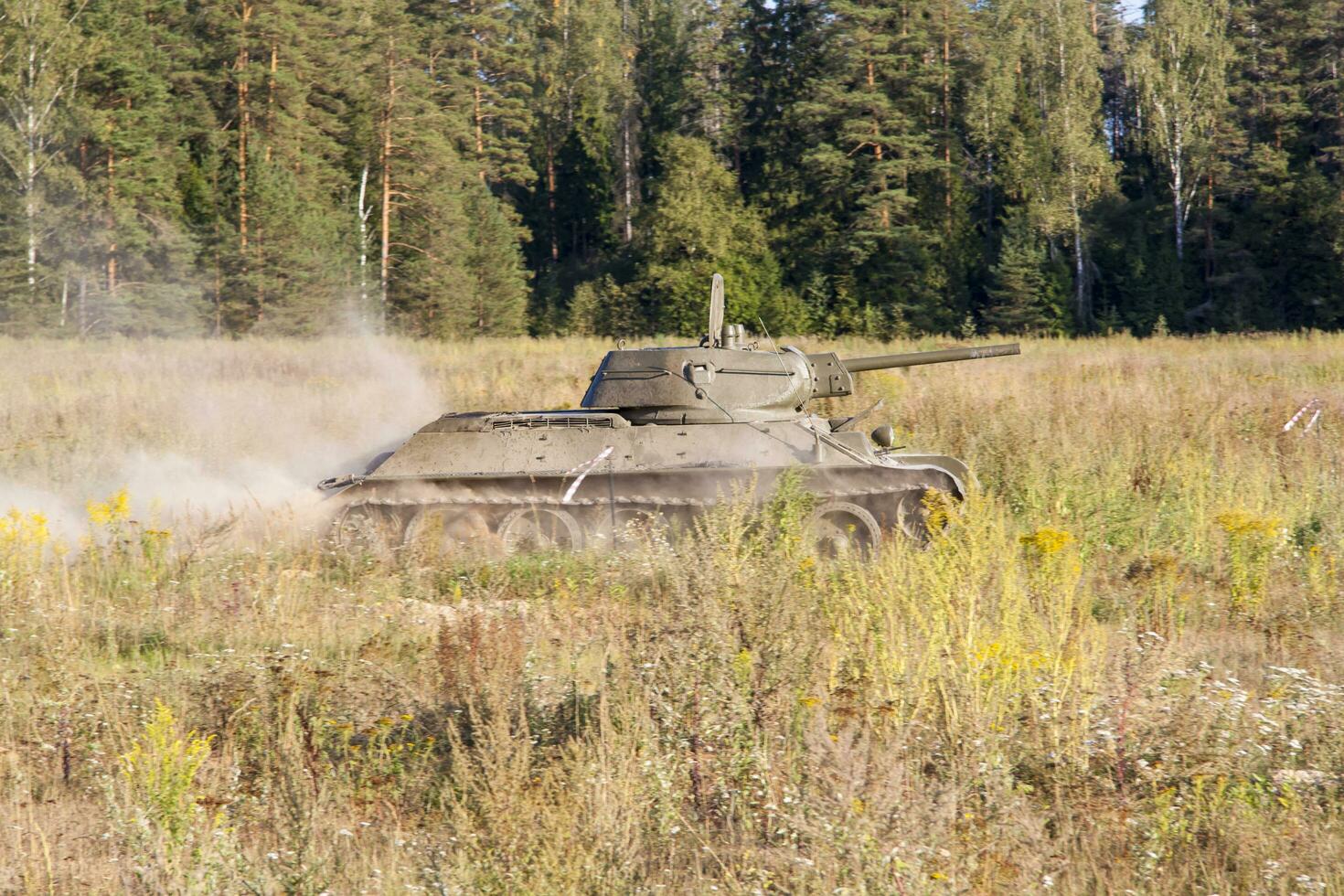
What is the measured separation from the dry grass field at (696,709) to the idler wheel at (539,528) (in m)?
0.85

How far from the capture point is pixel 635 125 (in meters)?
55.0

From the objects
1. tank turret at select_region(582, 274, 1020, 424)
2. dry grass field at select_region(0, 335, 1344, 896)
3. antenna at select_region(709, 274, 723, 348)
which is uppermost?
antenna at select_region(709, 274, 723, 348)

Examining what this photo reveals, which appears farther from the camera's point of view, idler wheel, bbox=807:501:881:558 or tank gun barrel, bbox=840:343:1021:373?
tank gun barrel, bbox=840:343:1021:373

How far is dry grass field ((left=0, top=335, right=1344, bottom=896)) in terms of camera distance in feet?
14.2

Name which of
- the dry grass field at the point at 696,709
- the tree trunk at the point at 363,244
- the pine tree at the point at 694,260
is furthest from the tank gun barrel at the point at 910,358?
the pine tree at the point at 694,260

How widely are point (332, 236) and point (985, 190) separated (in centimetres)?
2311

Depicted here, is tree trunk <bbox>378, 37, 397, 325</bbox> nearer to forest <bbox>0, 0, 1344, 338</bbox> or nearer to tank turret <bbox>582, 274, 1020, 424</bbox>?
forest <bbox>0, 0, 1344, 338</bbox>

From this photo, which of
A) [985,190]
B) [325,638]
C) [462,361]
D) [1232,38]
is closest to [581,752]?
[325,638]

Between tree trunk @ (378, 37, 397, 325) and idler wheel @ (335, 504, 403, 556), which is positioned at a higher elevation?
tree trunk @ (378, 37, 397, 325)

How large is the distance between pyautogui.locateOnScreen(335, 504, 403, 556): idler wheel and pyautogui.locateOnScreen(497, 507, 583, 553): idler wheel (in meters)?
0.80

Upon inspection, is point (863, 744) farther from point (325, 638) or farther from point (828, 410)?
point (828, 410)

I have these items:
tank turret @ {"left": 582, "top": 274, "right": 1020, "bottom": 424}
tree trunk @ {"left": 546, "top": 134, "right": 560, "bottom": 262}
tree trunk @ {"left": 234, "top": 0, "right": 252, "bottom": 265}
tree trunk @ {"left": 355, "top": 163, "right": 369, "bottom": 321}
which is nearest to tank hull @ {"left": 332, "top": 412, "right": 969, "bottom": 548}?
tank turret @ {"left": 582, "top": 274, "right": 1020, "bottom": 424}

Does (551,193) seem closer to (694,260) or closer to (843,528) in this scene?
(694,260)

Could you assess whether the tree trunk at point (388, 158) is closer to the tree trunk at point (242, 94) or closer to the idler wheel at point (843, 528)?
the tree trunk at point (242, 94)
